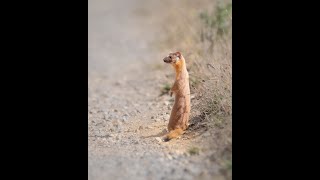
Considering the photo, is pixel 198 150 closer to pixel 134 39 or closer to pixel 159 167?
pixel 159 167

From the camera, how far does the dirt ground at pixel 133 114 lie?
577 cm

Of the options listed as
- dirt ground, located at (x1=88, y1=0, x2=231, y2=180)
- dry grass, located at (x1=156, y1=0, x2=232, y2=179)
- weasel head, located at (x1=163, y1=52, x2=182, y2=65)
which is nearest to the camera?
dirt ground, located at (x1=88, y1=0, x2=231, y2=180)

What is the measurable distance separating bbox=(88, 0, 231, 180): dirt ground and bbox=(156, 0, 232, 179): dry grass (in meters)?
0.17

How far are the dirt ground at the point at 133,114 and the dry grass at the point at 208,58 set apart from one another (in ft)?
0.56

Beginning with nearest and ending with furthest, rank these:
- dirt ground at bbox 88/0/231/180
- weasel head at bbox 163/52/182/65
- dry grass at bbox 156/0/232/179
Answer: dirt ground at bbox 88/0/231/180
dry grass at bbox 156/0/232/179
weasel head at bbox 163/52/182/65

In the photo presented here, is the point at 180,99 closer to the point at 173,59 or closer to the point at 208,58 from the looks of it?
the point at 173,59

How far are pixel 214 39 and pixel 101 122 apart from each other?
2776 mm

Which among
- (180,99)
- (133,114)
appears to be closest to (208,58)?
(133,114)

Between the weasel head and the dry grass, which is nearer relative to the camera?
the dry grass

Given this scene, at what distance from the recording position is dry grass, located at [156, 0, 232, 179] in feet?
21.1

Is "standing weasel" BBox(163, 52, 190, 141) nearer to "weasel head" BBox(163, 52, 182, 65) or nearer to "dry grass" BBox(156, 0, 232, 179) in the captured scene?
"weasel head" BBox(163, 52, 182, 65)

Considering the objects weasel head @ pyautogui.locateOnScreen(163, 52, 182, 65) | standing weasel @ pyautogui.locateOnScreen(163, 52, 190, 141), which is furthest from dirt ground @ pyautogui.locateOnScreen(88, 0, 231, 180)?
weasel head @ pyautogui.locateOnScreen(163, 52, 182, 65)

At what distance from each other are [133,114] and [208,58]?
4.32ft

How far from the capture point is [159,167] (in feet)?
18.9
